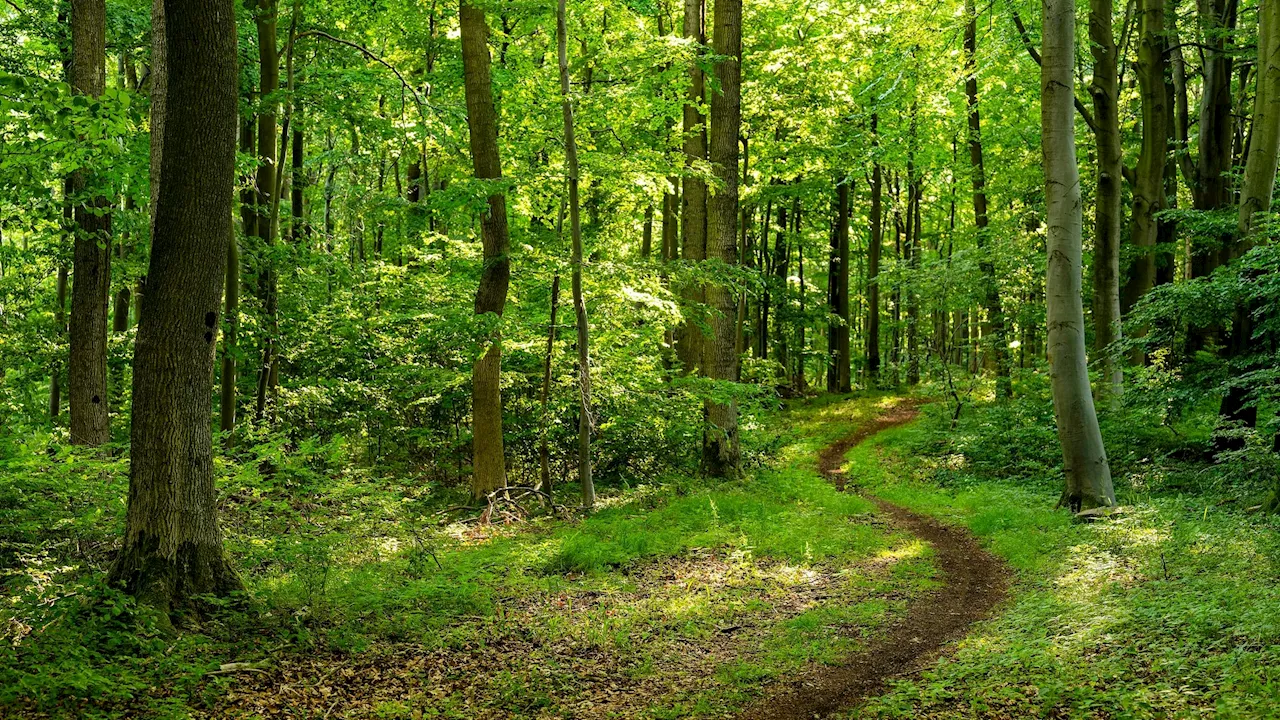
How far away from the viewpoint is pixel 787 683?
555 cm

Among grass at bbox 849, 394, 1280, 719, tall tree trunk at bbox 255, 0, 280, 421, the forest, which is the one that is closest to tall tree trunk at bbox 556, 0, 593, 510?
the forest

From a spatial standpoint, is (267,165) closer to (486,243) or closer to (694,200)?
(486,243)

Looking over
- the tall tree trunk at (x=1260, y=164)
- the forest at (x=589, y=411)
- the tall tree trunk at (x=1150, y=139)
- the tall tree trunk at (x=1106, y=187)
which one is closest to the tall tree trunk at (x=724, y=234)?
the forest at (x=589, y=411)

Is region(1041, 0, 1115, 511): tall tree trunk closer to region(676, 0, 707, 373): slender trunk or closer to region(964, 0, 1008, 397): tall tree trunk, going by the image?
region(676, 0, 707, 373): slender trunk

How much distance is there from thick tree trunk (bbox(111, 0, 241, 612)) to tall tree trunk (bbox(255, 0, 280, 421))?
516cm

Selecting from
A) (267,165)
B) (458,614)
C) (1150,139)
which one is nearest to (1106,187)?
(1150,139)

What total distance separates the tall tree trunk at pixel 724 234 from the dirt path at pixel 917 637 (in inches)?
144

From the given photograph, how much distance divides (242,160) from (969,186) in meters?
22.0

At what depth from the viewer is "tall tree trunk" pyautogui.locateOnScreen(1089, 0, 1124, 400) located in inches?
464

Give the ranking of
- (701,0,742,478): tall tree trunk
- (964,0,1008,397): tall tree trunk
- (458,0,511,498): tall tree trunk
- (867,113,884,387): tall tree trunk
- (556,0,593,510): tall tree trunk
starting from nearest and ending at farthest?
(556,0,593,510): tall tree trunk → (458,0,511,498): tall tree trunk → (701,0,742,478): tall tree trunk → (964,0,1008,397): tall tree trunk → (867,113,884,387): tall tree trunk

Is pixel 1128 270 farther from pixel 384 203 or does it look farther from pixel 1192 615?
pixel 384 203

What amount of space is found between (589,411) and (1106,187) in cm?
914

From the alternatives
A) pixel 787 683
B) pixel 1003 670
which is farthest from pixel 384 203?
pixel 1003 670

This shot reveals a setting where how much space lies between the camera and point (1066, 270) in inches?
364
